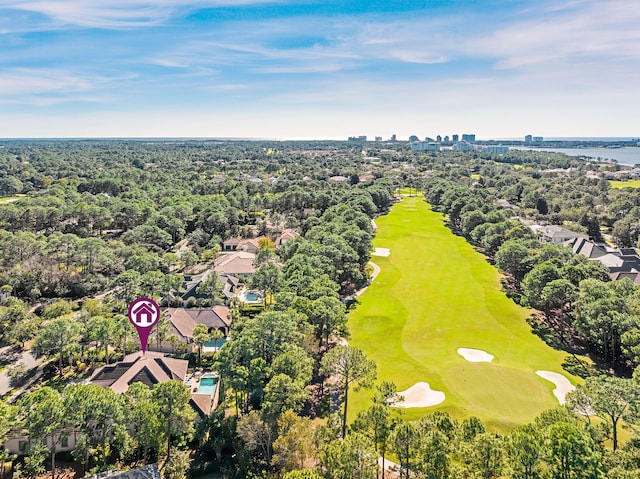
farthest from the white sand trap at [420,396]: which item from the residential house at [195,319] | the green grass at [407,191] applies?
the green grass at [407,191]

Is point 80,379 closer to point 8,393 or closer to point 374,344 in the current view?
point 8,393

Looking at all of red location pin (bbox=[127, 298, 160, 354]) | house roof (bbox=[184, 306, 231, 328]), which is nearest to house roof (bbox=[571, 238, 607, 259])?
house roof (bbox=[184, 306, 231, 328])

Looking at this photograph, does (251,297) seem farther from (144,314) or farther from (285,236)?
(285,236)

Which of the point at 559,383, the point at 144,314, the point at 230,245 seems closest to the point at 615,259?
the point at 559,383

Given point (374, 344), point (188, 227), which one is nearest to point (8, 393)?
point (374, 344)

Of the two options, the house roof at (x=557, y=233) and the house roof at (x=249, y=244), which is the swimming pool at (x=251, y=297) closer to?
the house roof at (x=249, y=244)
